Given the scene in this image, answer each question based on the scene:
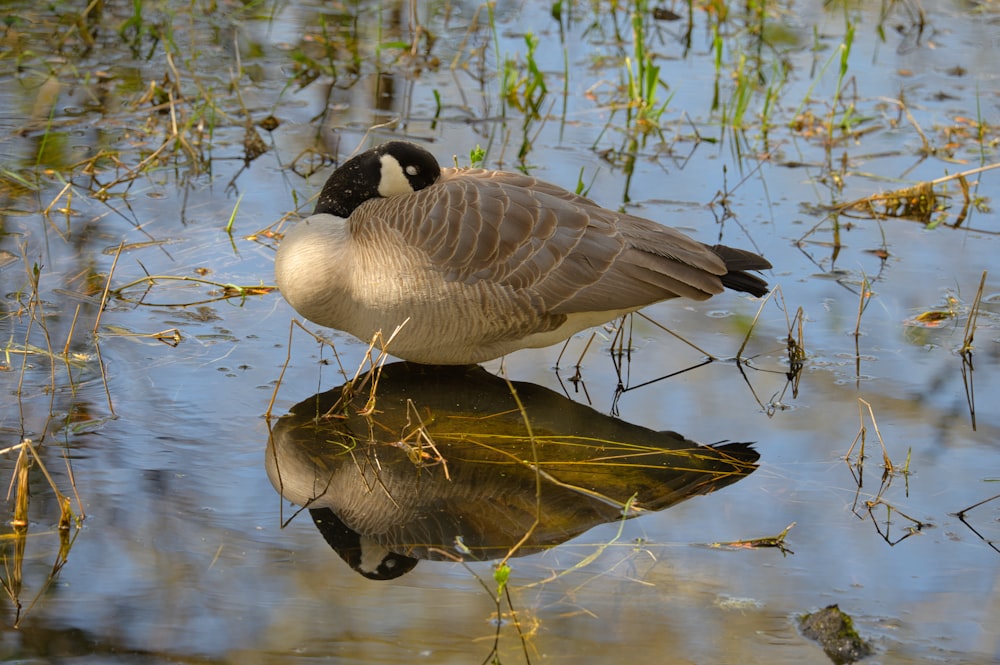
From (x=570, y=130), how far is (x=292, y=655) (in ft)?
17.8

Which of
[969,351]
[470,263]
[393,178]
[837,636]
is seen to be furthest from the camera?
[969,351]

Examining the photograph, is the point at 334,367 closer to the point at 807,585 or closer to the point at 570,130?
the point at 807,585

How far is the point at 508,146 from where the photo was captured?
7820mm

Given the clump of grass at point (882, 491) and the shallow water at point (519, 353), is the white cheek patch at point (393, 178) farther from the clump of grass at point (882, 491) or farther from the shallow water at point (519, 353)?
the clump of grass at point (882, 491)

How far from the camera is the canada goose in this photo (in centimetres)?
495

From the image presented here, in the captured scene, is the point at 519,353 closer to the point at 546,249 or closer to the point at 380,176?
the point at 546,249

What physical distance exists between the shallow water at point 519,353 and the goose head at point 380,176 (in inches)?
25.5

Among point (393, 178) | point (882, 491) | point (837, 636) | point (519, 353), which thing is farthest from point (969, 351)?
point (393, 178)

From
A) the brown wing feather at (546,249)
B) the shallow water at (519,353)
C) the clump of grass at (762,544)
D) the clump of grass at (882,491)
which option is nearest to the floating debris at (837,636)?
the shallow water at (519,353)

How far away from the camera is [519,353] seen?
575 cm

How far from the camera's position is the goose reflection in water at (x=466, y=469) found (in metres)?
4.07

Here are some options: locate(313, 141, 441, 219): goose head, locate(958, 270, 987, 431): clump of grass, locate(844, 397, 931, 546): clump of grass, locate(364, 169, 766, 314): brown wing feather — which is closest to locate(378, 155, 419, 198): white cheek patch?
locate(313, 141, 441, 219): goose head

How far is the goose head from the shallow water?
25.5 inches

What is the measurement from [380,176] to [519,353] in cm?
107
